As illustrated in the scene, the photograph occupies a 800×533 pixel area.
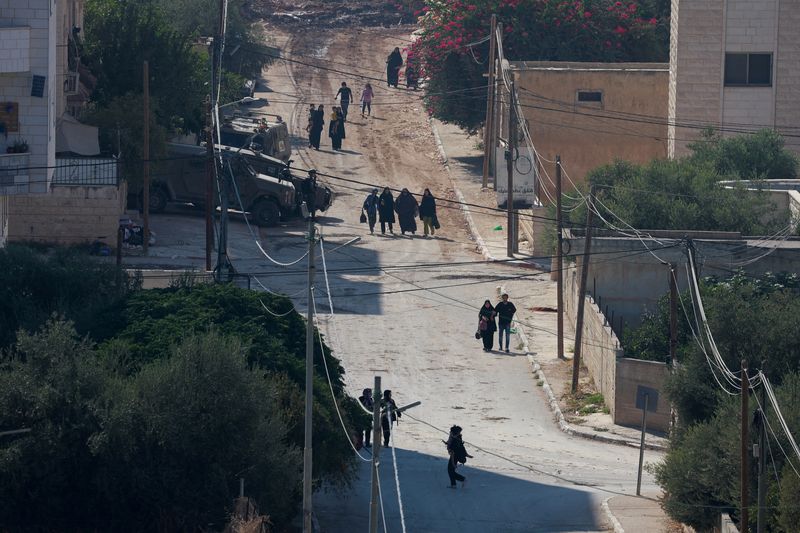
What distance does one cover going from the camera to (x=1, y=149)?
3231 centimetres

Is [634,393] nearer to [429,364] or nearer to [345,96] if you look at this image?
[429,364]

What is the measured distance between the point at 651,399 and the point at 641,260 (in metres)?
4.36

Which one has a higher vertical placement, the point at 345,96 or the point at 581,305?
the point at 345,96

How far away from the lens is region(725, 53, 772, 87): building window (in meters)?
46.1

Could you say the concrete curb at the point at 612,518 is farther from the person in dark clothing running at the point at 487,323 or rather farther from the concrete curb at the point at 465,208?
the concrete curb at the point at 465,208

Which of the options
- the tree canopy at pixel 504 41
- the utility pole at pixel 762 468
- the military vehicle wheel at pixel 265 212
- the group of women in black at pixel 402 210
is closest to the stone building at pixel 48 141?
the military vehicle wheel at pixel 265 212

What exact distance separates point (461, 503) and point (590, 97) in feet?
80.0

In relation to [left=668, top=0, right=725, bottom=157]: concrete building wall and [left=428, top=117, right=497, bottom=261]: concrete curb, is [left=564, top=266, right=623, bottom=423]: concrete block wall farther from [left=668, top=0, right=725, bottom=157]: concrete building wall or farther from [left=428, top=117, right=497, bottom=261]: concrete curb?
[left=668, top=0, right=725, bottom=157]: concrete building wall

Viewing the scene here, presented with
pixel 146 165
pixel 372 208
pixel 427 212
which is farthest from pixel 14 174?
pixel 427 212

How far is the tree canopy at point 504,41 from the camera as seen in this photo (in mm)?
50469

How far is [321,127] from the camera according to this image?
165 feet

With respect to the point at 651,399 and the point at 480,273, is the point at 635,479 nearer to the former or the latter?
the point at 651,399

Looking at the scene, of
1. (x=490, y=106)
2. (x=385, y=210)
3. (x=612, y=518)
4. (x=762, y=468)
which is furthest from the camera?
(x=490, y=106)

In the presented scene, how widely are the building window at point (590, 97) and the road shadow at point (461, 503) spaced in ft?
71.8
